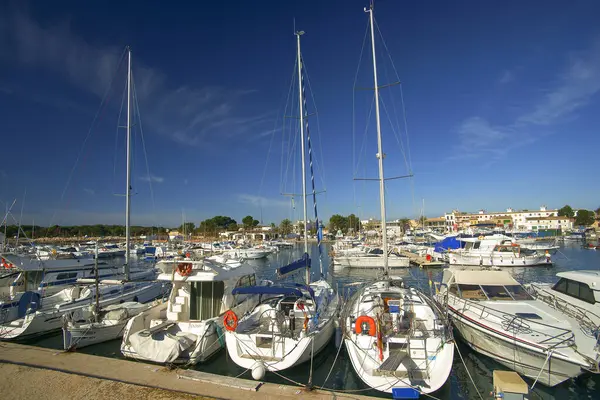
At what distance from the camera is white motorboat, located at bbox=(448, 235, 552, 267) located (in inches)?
1489

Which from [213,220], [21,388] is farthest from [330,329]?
[213,220]

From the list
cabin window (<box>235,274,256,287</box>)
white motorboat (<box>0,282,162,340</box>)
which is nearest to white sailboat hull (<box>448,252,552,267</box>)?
cabin window (<box>235,274,256,287</box>)

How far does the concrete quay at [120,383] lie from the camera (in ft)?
24.5

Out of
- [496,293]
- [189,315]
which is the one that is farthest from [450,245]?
[189,315]

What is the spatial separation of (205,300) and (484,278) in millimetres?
11541

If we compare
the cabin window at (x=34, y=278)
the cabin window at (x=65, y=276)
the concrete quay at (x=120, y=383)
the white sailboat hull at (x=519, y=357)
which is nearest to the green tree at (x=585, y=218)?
the white sailboat hull at (x=519, y=357)

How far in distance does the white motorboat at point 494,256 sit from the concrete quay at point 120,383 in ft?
118

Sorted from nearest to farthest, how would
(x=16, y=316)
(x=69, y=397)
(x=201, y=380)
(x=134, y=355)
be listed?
1. (x=69, y=397)
2. (x=201, y=380)
3. (x=134, y=355)
4. (x=16, y=316)

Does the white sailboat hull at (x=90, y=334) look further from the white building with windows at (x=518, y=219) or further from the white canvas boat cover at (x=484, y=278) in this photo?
the white building with windows at (x=518, y=219)

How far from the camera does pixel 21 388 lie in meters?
7.95

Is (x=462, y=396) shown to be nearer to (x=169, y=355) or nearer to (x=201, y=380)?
(x=201, y=380)

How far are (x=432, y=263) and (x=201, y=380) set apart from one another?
3797 cm

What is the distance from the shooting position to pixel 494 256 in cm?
3800

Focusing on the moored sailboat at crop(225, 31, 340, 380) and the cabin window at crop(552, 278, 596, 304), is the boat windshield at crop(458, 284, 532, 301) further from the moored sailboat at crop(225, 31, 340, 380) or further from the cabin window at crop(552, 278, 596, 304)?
the moored sailboat at crop(225, 31, 340, 380)
